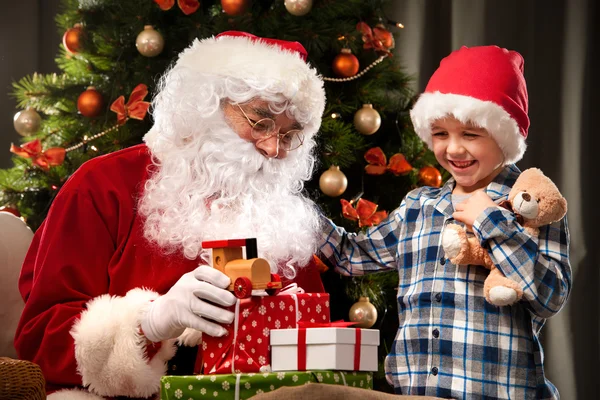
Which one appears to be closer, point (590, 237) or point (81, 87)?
point (81, 87)

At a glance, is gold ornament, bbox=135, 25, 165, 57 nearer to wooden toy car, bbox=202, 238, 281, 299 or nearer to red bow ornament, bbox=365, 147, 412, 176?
red bow ornament, bbox=365, 147, 412, 176

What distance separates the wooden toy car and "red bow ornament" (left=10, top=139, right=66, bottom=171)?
1199 mm

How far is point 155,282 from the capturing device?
241cm

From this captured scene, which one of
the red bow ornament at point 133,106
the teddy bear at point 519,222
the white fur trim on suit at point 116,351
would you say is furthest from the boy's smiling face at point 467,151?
the red bow ornament at point 133,106

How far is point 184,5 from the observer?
296 centimetres

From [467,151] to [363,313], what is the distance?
31.5 inches

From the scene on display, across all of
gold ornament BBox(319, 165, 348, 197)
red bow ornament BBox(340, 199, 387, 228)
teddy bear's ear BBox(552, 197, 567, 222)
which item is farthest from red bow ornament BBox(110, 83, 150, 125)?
teddy bear's ear BBox(552, 197, 567, 222)

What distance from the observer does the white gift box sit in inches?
74.5

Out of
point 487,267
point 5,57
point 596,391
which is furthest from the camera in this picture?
point 5,57

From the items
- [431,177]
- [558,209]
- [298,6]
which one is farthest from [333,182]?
[558,209]

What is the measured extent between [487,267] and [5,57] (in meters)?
2.97

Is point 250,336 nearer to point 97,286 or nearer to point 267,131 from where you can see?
point 97,286

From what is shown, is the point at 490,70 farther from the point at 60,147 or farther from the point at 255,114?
the point at 60,147

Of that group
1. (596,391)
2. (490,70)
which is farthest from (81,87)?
(596,391)
